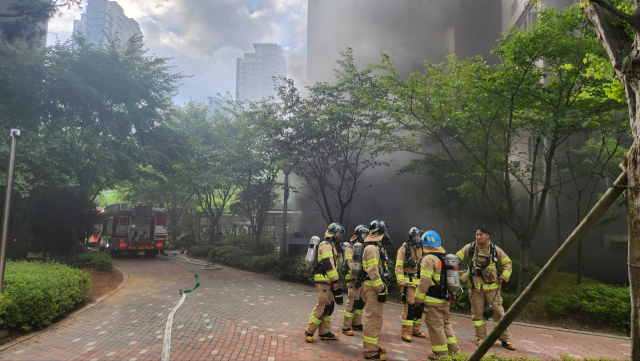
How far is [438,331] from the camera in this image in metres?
4.31

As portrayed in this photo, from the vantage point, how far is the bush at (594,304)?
6.23 m

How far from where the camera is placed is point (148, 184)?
21656mm

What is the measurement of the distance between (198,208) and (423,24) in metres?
18.4

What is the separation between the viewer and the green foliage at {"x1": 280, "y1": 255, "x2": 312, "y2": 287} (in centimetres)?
1079

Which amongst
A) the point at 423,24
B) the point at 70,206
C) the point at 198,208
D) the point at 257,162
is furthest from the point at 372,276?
the point at 198,208

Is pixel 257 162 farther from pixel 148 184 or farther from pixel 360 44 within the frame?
pixel 148 184

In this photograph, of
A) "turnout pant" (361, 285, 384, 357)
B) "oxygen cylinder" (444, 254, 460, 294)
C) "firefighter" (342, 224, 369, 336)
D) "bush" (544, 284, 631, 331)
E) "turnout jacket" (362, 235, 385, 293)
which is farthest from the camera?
"bush" (544, 284, 631, 331)

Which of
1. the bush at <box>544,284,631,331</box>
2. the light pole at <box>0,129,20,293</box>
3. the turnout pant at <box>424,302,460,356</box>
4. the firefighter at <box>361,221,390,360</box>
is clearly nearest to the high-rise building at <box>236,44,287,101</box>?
the light pole at <box>0,129,20,293</box>

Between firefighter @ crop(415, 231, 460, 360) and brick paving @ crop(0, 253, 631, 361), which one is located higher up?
firefighter @ crop(415, 231, 460, 360)

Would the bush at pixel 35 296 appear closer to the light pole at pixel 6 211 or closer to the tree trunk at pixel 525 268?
the light pole at pixel 6 211

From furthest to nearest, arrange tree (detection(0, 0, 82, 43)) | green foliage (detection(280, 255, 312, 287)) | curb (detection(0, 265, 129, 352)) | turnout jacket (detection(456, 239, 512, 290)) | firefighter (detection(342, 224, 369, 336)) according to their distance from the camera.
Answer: green foliage (detection(280, 255, 312, 287)) → tree (detection(0, 0, 82, 43)) → firefighter (detection(342, 224, 369, 336)) → turnout jacket (detection(456, 239, 512, 290)) → curb (detection(0, 265, 129, 352))

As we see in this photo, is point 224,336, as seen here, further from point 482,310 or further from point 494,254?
point 494,254

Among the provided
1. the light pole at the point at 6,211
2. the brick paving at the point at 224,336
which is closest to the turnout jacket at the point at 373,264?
the brick paving at the point at 224,336

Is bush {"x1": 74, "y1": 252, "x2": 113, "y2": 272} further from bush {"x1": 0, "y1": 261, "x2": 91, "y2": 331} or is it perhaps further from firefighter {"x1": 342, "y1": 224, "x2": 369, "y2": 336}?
firefighter {"x1": 342, "y1": 224, "x2": 369, "y2": 336}
